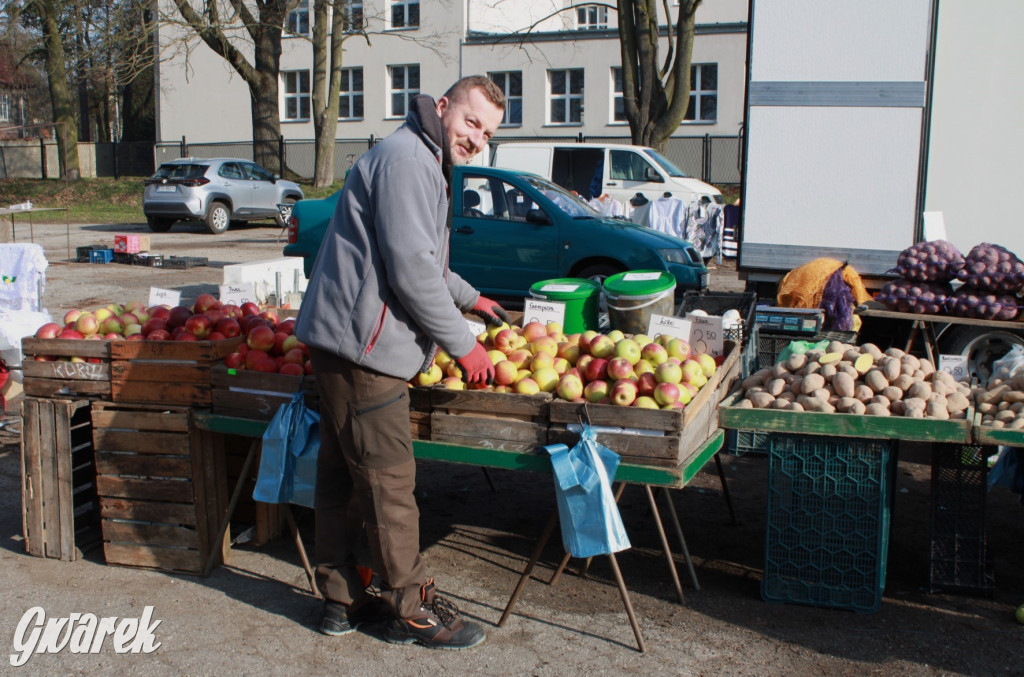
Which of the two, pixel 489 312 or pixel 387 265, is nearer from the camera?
pixel 387 265

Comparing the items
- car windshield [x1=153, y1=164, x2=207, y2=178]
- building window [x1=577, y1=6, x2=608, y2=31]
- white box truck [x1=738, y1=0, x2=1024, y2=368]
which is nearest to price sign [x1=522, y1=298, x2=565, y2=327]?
white box truck [x1=738, y1=0, x2=1024, y2=368]

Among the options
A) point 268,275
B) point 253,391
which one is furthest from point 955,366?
point 268,275

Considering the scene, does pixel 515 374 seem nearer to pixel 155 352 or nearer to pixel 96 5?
pixel 155 352

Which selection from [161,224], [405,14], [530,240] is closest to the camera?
[530,240]

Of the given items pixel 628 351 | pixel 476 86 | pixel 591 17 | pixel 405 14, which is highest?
pixel 591 17

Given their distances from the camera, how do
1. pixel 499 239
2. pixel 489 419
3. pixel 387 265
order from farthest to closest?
pixel 499 239 → pixel 489 419 → pixel 387 265

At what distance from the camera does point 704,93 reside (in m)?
29.0

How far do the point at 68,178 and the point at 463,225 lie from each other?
78.5 ft

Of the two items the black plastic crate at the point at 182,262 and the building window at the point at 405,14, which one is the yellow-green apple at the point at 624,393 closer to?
the black plastic crate at the point at 182,262

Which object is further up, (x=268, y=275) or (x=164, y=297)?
(x=164, y=297)

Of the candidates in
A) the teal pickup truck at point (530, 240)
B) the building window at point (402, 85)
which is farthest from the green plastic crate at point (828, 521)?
the building window at point (402, 85)

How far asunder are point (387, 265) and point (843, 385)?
2.04 meters

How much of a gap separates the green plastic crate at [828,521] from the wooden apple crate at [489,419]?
3.29 feet

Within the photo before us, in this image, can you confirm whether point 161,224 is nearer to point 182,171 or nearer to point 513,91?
point 182,171
